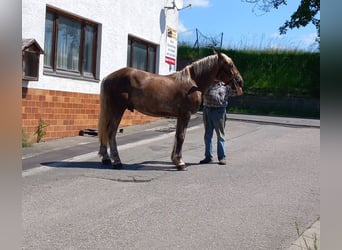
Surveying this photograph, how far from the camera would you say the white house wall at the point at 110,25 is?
10180mm

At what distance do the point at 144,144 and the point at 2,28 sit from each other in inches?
401

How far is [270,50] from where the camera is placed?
25.3 metres

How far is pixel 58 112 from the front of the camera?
11141 millimetres

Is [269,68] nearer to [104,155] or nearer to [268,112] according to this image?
[268,112]

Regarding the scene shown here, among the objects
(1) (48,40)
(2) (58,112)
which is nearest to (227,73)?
(2) (58,112)

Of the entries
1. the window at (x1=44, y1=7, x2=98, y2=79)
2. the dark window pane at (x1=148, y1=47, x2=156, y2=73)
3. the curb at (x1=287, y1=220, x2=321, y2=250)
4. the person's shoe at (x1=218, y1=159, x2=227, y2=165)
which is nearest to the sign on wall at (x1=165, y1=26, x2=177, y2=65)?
the dark window pane at (x1=148, y1=47, x2=156, y2=73)

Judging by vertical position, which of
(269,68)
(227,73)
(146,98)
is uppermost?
(269,68)

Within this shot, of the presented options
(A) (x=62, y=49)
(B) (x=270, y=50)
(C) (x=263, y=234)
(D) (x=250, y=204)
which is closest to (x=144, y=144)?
(A) (x=62, y=49)

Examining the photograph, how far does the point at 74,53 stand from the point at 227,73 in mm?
4928

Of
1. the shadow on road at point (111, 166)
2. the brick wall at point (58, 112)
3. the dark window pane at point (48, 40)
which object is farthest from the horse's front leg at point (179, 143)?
the dark window pane at point (48, 40)

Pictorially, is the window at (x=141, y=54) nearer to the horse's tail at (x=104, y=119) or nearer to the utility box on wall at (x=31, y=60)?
the utility box on wall at (x=31, y=60)

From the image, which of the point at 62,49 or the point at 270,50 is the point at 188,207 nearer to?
the point at 62,49

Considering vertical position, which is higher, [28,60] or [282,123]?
[28,60]

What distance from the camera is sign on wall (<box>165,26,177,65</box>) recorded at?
54.0 feet
